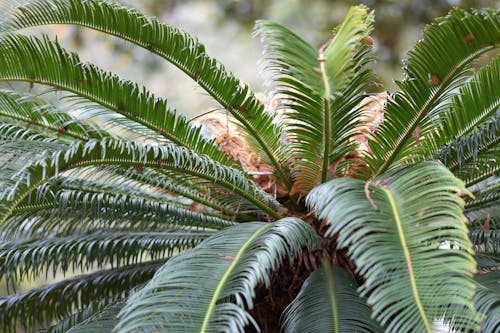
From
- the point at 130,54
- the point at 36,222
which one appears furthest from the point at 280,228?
the point at 130,54

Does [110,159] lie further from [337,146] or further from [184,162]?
[337,146]

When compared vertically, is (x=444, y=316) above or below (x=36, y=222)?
below

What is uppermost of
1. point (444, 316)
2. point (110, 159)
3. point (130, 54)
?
point (130, 54)

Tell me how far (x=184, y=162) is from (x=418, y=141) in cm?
107

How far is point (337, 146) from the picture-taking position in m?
3.28

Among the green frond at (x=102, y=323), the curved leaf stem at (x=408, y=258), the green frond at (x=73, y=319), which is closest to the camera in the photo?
the curved leaf stem at (x=408, y=258)

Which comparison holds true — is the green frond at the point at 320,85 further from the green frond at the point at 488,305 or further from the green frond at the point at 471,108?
the green frond at the point at 488,305

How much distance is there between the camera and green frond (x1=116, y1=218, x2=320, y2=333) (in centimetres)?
227

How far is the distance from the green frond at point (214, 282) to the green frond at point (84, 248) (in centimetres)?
87

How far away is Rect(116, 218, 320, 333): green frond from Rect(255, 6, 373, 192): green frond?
0.47 m

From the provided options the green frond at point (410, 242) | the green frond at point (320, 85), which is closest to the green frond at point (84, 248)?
the green frond at point (320, 85)

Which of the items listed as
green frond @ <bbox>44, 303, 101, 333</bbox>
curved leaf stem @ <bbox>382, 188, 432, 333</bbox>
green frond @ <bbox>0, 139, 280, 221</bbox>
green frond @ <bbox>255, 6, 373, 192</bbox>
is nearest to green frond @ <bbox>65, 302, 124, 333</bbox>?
green frond @ <bbox>44, 303, 101, 333</bbox>

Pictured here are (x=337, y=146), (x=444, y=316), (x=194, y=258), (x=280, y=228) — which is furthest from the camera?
(x=337, y=146)

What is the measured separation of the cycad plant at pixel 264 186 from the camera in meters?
2.30
